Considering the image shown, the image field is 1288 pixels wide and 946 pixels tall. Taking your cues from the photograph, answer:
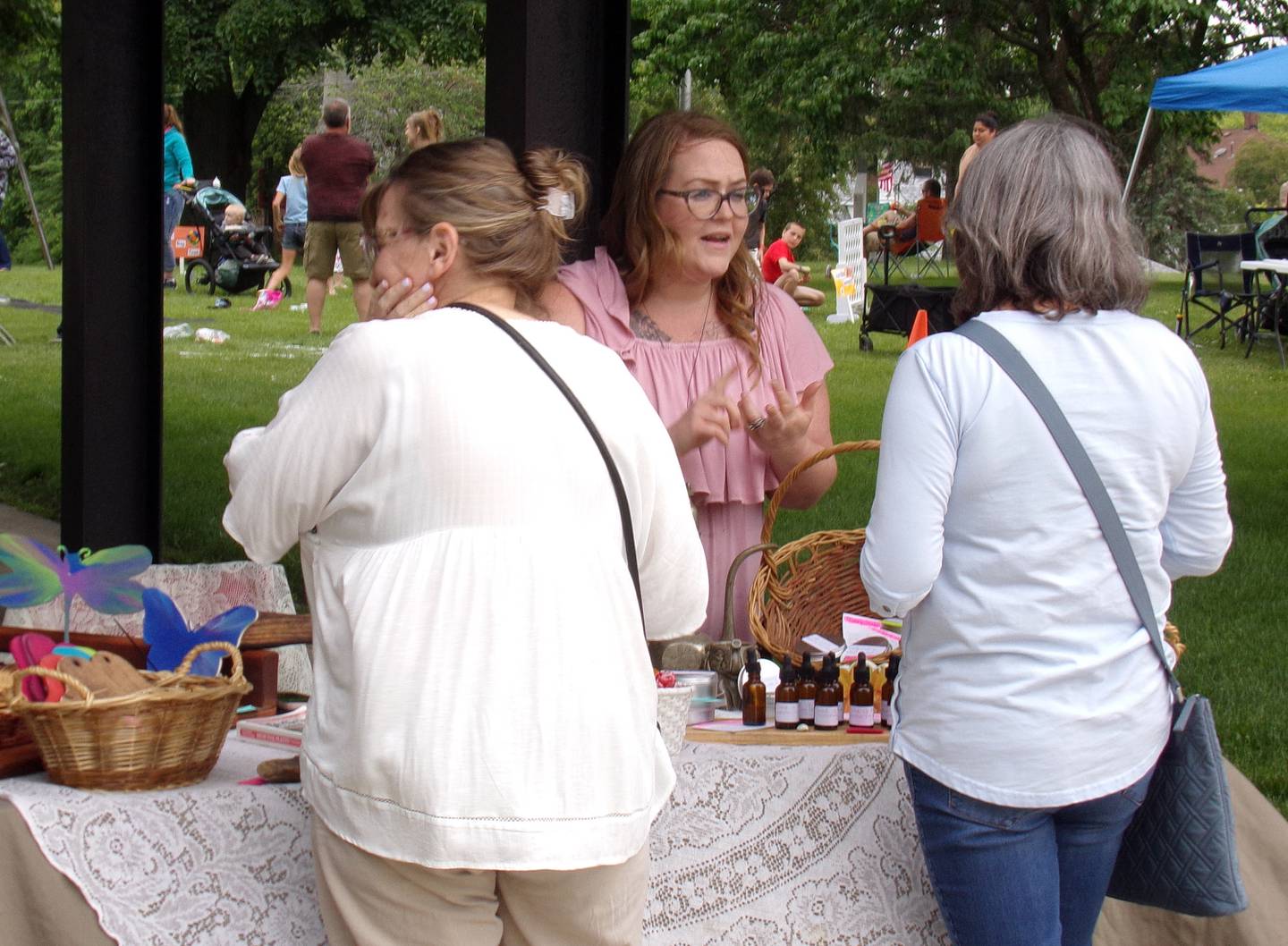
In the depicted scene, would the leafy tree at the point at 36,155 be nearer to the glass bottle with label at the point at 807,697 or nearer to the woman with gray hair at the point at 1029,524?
the glass bottle with label at the point at 807,697

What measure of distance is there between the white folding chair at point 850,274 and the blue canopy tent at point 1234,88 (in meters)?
5.55

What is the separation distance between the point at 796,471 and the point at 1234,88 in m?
9.86

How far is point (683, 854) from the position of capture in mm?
2430

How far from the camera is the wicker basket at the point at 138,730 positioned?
2057mm

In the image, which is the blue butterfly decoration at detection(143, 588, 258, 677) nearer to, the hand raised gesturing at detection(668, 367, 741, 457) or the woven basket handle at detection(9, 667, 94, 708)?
the woven basket handle at detection(9, 667, 94, 708)

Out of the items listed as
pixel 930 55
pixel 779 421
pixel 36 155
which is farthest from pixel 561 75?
pixel 36 155

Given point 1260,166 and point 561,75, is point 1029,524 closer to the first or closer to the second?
point 561,75

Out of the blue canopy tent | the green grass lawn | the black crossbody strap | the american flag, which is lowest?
the green grass lawn

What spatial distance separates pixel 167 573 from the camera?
3248 millimetres

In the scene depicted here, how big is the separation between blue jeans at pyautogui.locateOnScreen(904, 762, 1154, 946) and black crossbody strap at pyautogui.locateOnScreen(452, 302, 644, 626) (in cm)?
54

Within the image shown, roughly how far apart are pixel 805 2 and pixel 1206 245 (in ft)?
39.2

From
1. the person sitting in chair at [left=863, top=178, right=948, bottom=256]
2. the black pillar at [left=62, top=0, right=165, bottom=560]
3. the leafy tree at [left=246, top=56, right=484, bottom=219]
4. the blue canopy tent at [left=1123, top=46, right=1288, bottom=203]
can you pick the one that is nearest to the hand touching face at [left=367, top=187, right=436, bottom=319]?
the black pillar at [left=62, top=0, right=165, bottom=560]

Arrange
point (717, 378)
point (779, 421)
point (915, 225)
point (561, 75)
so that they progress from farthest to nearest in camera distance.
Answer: point (915, 225) → point (561, 75) → point (717, 378) → point (779, 421)

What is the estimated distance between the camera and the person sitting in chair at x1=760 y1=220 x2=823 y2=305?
15.4 meters
